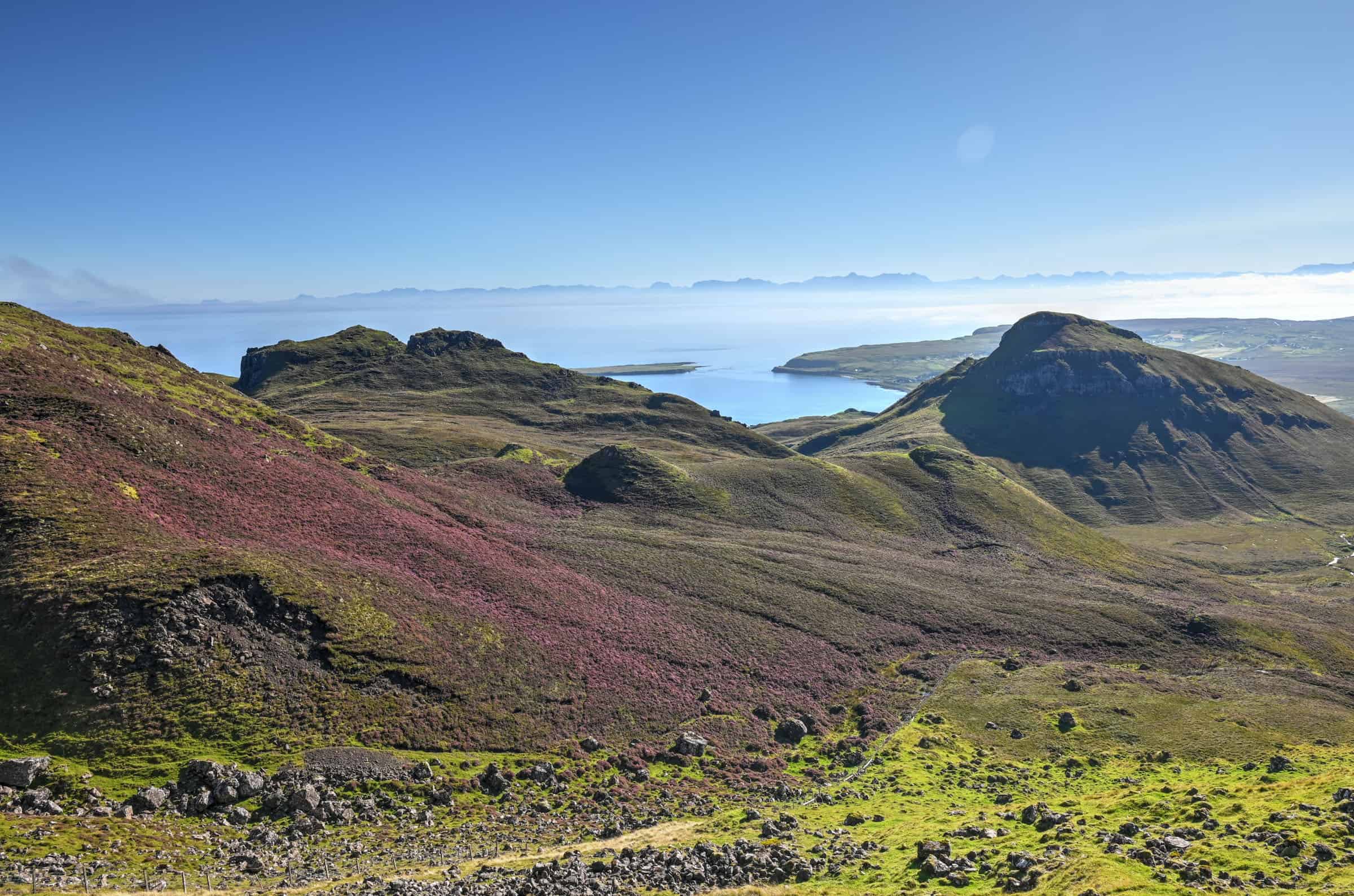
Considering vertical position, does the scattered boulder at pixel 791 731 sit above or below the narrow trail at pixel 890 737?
above

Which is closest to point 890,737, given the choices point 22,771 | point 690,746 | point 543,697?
point 690,746

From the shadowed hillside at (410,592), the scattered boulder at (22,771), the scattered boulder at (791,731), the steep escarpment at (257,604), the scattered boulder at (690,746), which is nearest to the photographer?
the scattered boulder at (22,771)

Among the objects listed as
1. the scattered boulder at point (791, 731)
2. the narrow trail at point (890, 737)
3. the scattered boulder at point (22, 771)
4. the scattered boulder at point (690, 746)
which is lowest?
the narrow trail at point (890, 737)

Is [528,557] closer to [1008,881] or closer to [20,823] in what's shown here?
[20,823]

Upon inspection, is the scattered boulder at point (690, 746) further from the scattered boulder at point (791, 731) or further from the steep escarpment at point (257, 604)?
the scattered boulder at point (791, 731)

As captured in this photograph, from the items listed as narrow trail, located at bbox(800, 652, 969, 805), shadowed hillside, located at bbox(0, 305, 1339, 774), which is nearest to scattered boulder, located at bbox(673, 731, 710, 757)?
shadowed hillside, located at bbox(0, 305, 1339, 774)

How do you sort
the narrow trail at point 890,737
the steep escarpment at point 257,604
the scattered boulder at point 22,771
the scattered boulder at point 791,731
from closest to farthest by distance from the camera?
the scattered boulder at point 22,771 < the steep escarpment at point 257,604 < the narrow trail at point 890,737 < the scattered boulder at point 791,731

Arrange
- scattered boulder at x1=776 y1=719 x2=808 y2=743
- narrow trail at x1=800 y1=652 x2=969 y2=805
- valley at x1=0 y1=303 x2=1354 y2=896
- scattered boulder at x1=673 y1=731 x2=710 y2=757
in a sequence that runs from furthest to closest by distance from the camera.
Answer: scattered boulder at x1=776 y1=719 x2=808 y2=743
scattered boulder at x1=673 y1=731 x2=710 y2=757
narrow trail at x1=800 y1=652 x2=969 y2=805
valley at x1=0 y1=303 x2=1354 y2=896

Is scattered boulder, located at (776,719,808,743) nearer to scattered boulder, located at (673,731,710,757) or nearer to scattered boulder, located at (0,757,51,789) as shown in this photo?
scattered boulder, located at (673,731,710,757)

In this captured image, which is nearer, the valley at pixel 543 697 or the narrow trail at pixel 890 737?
the valley at pixel 543 697

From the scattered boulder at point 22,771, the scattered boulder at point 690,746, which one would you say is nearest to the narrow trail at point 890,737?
the scattered boulder at point 690,746

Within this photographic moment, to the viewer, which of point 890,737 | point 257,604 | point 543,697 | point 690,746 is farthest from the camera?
point 890,737

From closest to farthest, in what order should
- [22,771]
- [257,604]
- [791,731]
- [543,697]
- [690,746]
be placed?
1. [22,771]
2. [257,604]
3. [690,746]
4. [543,697]
5. [791,731]

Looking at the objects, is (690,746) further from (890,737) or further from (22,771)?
(22,771)
